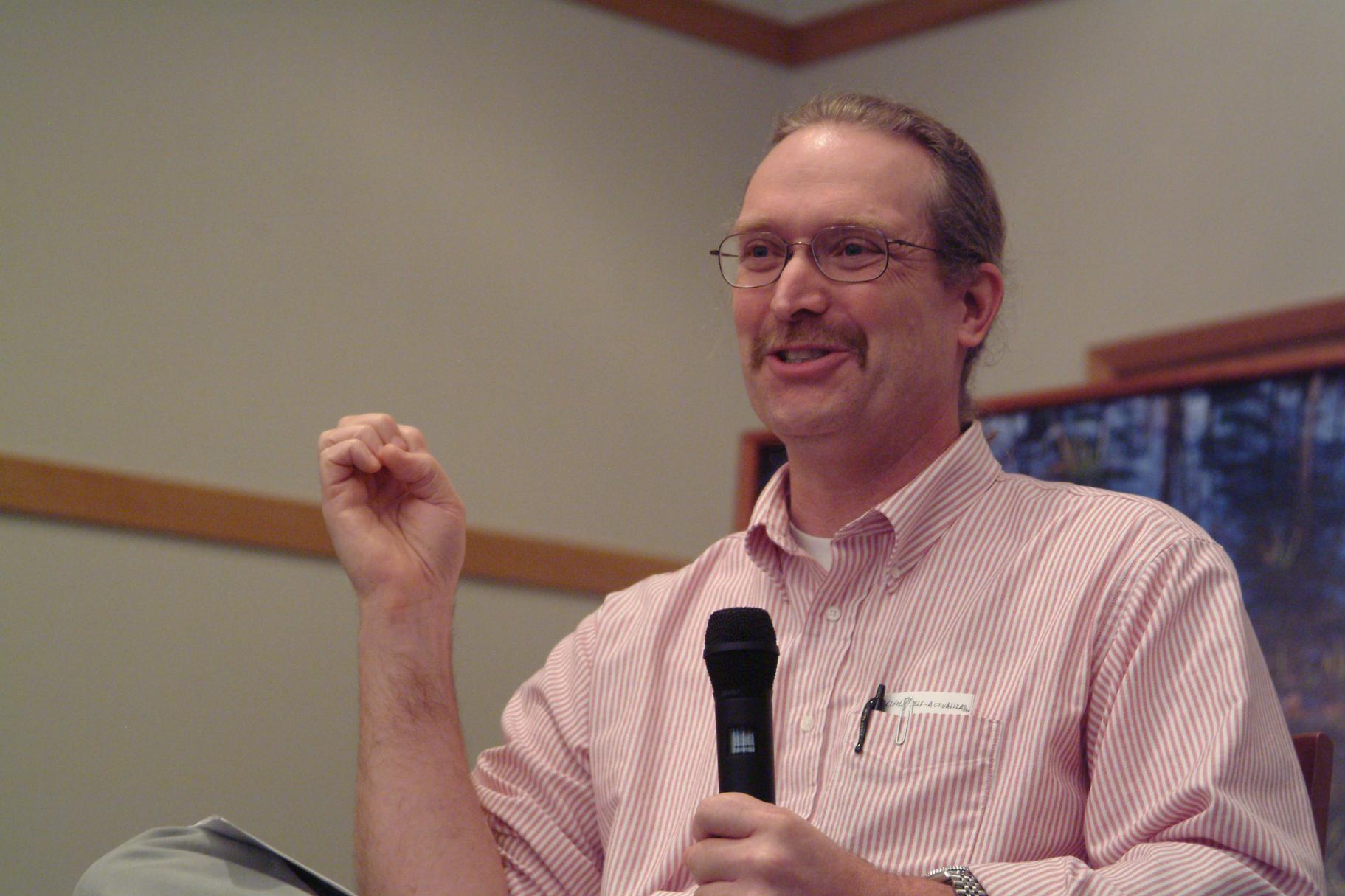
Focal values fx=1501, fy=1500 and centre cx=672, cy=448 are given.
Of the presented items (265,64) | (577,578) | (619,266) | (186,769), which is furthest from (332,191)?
(186,769)

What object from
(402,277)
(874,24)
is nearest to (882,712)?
(402,277)

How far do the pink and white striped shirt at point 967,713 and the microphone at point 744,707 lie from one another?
0.96 feet

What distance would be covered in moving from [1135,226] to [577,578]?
5.00ft

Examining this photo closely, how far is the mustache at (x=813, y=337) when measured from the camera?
1.79 m

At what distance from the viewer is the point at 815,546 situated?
185 centimetres

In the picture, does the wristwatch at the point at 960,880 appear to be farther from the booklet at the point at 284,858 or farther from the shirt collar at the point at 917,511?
the booklet at the point at 284,858

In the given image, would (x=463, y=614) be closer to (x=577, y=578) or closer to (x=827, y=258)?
(x=577, y=578)

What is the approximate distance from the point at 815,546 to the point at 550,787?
0.45 meters

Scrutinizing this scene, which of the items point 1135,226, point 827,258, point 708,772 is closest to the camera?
point 708,772

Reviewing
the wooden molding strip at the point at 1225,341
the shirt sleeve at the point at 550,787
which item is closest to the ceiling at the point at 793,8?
the wooden molding strip at the point at 1225,341

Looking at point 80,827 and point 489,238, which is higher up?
point 489,238

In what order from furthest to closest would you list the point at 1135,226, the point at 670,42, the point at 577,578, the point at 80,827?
1. the point at 670,42
2. the point at 577,578
3. the point at 1135,226
4. the point at 80,827

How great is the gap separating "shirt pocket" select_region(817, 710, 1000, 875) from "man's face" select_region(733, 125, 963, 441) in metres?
0.40

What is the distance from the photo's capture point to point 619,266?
3.84m
